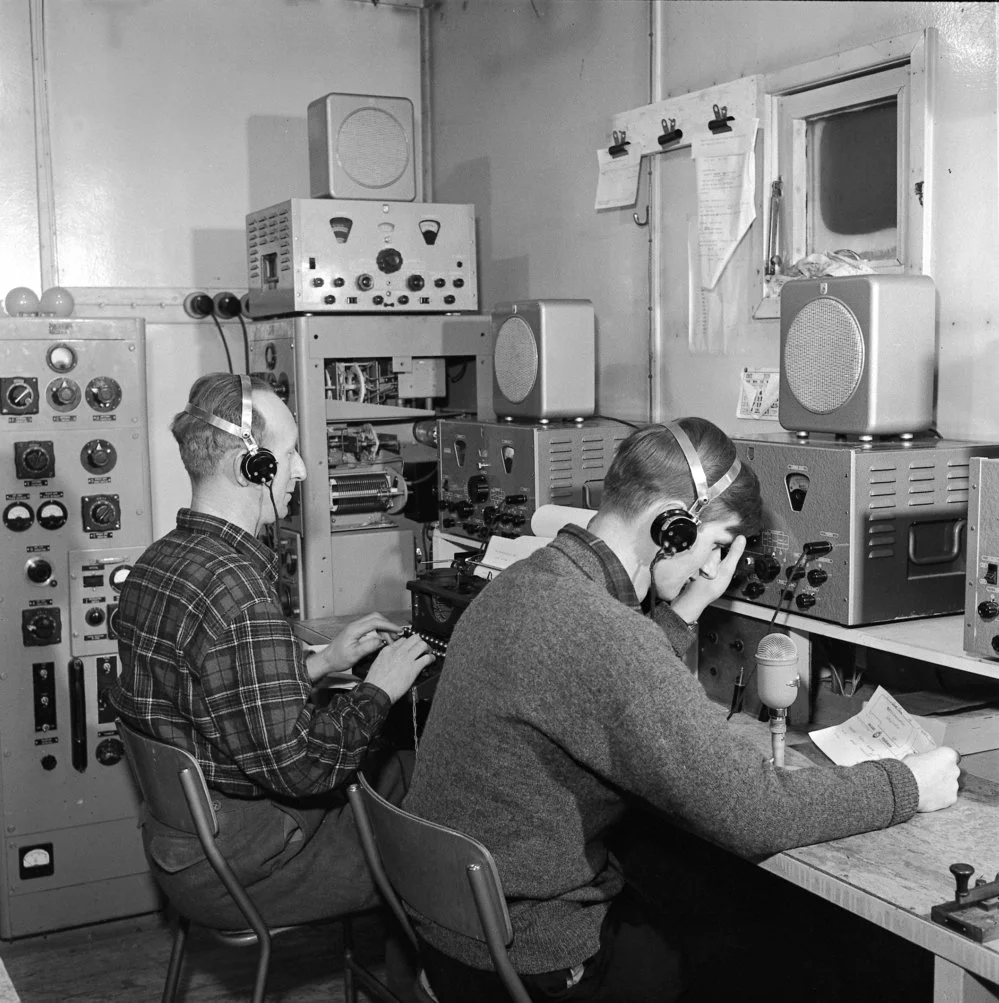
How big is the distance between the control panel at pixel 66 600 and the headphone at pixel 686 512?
206cm

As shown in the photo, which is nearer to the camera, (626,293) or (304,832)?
(304,832)

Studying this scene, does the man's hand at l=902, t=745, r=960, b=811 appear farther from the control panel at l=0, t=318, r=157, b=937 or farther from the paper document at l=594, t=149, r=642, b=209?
the control panel at l=0, t=318, r=157, b=937

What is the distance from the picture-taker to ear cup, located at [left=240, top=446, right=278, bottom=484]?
94.4 inches

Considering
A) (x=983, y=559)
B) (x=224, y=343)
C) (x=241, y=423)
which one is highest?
(x=224, y=343)

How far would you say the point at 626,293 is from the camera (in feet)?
11.6

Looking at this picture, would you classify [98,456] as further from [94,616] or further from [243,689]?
[243,689]

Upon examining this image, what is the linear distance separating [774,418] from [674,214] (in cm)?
69

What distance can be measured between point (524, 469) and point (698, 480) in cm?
119

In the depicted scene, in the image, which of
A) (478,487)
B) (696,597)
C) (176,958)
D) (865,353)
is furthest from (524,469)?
(176,958)

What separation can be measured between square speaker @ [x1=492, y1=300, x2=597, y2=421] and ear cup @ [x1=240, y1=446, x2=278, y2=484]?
0.95 m

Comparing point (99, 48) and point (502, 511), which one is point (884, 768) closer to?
point (502, 511)

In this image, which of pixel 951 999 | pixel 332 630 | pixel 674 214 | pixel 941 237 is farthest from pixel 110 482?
pixel 951 999

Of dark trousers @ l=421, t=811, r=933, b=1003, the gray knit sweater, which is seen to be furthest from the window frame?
dark trousers @ l=421, t=811, r=933, b=1003

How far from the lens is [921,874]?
181cm
